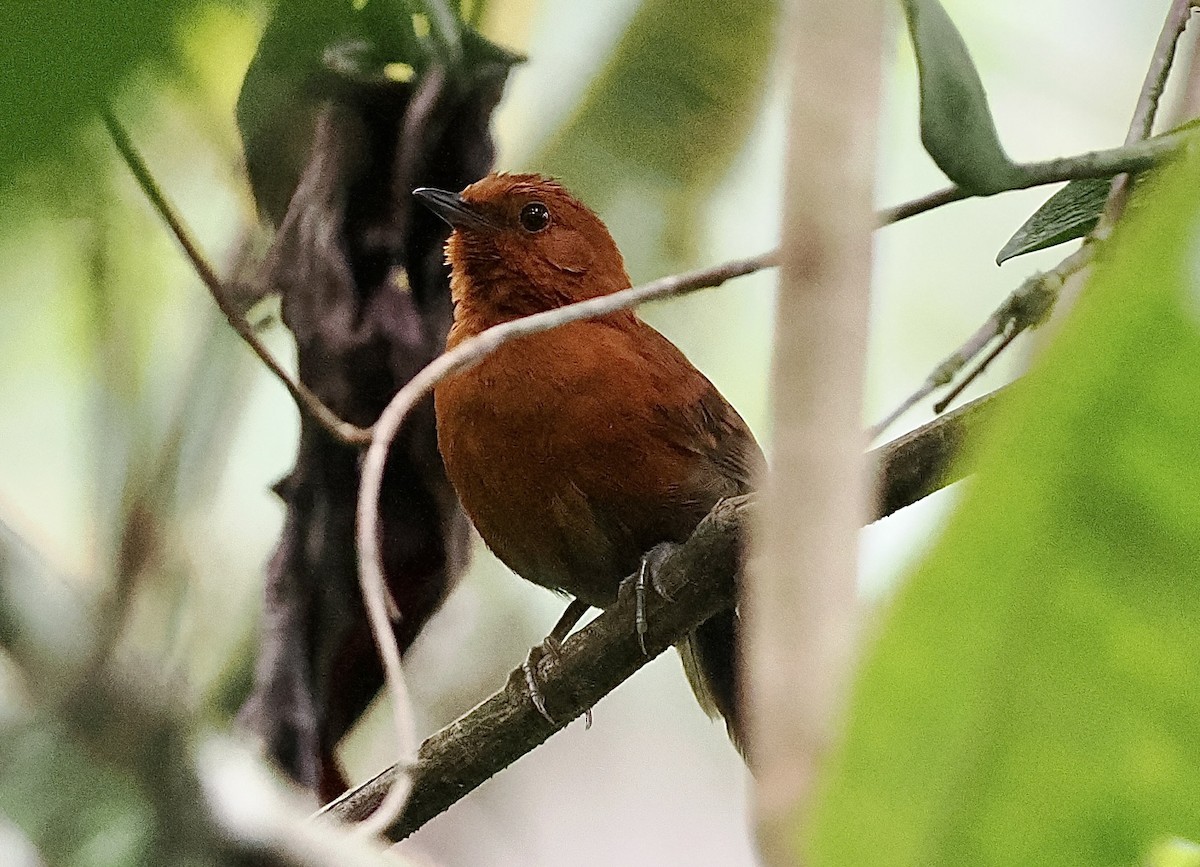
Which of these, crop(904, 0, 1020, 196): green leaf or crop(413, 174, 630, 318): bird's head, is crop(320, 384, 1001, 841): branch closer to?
crop(904, 0, 1020, 196): green leaf

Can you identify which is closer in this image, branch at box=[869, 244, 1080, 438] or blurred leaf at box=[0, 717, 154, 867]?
blurred leaf at box=[0, 717, 154, 867]

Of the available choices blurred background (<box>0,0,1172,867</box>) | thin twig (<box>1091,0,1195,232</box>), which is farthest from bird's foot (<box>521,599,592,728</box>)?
thin twig (<box>1091,0,1195,232</box>)

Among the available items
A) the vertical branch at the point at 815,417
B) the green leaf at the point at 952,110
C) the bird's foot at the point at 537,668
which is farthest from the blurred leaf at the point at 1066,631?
the bird's foot at the point at 537,668

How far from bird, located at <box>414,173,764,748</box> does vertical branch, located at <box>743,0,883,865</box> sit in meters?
0.96

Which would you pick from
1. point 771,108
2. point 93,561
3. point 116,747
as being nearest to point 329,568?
point 93,561

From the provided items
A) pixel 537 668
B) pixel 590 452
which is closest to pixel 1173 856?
pixel 537 668

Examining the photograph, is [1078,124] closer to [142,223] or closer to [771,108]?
[771,108]

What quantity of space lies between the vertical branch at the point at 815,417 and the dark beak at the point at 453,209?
3.73 ft

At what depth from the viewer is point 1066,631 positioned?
19 centimetres

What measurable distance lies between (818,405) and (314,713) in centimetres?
114

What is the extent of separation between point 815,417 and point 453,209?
1.21 m

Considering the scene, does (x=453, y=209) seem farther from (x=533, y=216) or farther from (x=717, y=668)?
(x=717, y=668)

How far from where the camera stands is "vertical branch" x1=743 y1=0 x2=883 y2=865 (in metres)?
0.21

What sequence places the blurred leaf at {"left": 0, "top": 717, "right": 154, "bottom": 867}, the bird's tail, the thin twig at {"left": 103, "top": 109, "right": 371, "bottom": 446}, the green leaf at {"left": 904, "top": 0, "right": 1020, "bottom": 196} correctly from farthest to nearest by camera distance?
the bird's tail → the thin twig at {"left": 103, "top": 109, "right": 371, "bottom": 446} → the green leaf at {"left": 904, "top": 0, "right": 1020, "bottom": 196} → the blurred leaf at {"left": 0, "top": 717, "right": 154, "bottom": 867}
